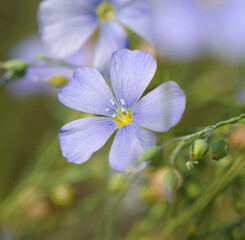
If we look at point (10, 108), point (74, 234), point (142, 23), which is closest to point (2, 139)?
point (10, 108)

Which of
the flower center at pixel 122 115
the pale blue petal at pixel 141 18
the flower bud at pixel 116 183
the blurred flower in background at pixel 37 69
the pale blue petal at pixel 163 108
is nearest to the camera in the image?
the pale blue petal at pixel 163 108

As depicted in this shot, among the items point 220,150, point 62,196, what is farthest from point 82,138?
point 62,196

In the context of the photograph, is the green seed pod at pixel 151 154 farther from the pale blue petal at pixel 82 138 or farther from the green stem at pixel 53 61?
the green stem at pixel 53 61

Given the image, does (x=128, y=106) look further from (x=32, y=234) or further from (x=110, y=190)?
(x=32, y=234)

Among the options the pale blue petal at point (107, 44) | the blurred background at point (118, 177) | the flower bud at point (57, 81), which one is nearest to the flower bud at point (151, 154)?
the blurred background at point (118, 177)

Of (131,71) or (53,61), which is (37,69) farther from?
(131,71)

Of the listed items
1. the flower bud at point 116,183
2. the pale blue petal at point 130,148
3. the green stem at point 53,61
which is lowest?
the flower bud at point 116,183

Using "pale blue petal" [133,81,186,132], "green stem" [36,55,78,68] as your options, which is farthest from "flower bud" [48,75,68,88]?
"pale blue petal" [133,81,186,132]
